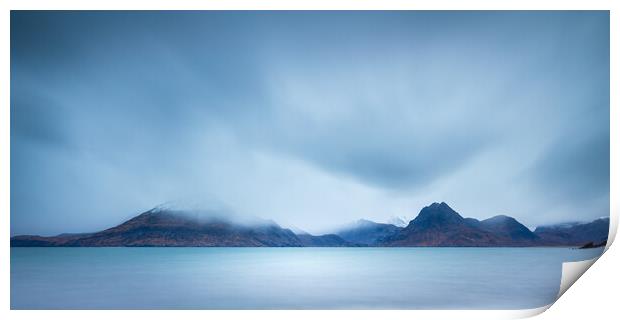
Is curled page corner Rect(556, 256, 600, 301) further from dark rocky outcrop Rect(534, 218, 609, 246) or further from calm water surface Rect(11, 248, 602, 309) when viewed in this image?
dark rocky outcrop Rect(534, 218, 609, 246)

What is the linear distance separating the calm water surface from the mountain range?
22 centimetres

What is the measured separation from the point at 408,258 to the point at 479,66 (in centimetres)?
503

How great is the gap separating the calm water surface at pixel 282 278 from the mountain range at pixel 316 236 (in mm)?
216

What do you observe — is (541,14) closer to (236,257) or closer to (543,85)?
(543,85)

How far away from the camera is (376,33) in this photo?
8117 mm

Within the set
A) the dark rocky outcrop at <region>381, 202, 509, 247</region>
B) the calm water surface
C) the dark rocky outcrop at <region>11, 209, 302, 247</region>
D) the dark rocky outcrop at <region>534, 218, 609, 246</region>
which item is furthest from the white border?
the dark rocky outcrop at <region>381, 202, 509, 247</region>

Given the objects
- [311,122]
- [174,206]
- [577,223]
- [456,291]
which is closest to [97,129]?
[174,206]

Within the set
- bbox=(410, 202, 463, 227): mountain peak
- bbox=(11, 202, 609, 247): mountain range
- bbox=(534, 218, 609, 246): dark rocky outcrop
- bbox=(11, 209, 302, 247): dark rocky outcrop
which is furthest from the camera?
bbox=(410, 202, 463, 227): mountain peak

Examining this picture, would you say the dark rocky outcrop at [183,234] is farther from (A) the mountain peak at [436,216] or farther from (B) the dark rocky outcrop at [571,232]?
(B) the dark rocky outcrop at [571,232]

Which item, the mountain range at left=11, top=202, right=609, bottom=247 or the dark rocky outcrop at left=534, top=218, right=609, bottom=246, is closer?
the dark rocky outcrop at left=534, top=218, right=609, bottom=246

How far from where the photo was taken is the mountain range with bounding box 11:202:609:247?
10094mm

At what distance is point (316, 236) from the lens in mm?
10625
